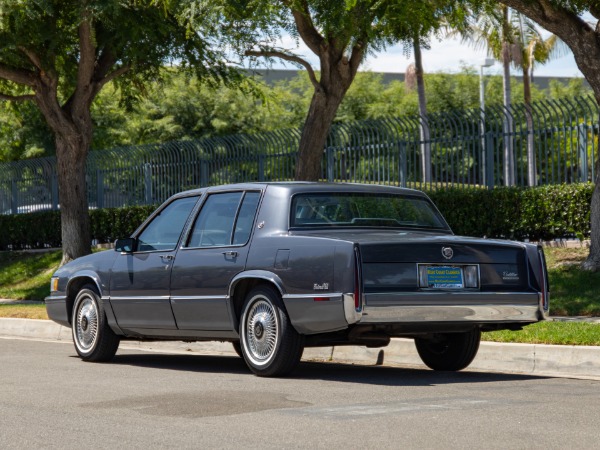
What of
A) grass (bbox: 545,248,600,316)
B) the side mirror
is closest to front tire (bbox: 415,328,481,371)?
the side mirror

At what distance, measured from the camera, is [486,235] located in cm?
1958

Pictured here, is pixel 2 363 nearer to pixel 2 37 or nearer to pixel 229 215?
pixel 229 215

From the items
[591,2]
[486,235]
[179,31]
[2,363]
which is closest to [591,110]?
[591,2]

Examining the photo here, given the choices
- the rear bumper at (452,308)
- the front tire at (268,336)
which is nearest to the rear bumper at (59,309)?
the front tire at (268,336)

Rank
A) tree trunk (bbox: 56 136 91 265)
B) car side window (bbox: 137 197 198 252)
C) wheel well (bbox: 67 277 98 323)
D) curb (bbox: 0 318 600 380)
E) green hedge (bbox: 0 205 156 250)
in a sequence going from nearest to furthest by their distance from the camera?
curb (bbox: 0 318 600 380), car side window (bbox: 137 197 198 252), wheel well (bbox: 67 277 98 323), tree trunk (bbox: 56 136 91 265), green hedge (bbox: 0 205 156 250)

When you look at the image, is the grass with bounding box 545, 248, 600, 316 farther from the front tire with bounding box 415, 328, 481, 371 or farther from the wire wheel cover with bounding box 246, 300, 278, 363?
the wire wheel cover with bounding box 246, 300, 278, 363

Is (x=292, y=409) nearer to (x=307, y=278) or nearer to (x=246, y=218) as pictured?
(x=307, y=278)

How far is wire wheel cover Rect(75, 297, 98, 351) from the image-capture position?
11.8m

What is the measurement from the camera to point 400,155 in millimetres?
21438

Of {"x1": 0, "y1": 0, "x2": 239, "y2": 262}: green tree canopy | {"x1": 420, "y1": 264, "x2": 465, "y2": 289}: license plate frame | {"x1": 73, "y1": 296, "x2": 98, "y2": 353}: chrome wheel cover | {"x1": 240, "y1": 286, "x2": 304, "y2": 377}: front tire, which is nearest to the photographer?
{"x1": 420, "y1": 264, "x2": 465, "y2": 289}: license plate frame

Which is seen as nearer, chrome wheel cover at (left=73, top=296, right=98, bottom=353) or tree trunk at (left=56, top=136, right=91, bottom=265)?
chrome wheel cover at (left=73, top=296, right=98, bottom=353)

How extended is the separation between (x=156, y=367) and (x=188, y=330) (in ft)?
2.64

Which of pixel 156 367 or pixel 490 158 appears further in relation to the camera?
pixel 490 158

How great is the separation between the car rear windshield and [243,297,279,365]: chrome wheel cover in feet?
2.52
